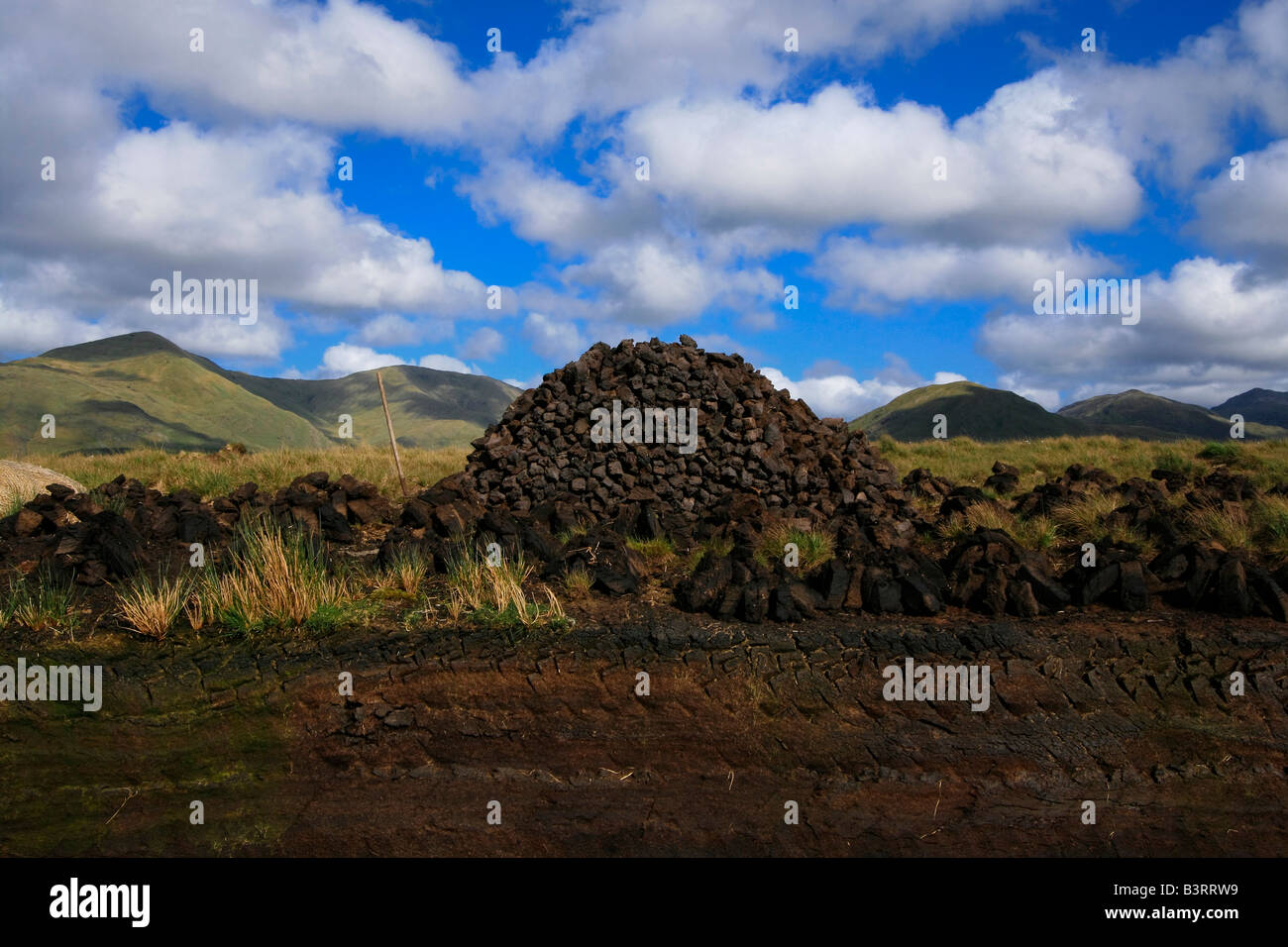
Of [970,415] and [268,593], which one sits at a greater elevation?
[970,415]

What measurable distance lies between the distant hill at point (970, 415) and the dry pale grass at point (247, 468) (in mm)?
103835

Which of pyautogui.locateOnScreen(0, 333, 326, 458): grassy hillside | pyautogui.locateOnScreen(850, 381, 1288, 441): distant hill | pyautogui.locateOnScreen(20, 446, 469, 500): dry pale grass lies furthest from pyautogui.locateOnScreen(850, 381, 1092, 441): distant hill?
pyautogui.locateOnScreen(20, 446, 469, 500): dry pale grass

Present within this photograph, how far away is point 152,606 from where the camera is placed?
6633mm

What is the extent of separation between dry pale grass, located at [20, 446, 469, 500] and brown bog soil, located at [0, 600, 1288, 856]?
8.01m

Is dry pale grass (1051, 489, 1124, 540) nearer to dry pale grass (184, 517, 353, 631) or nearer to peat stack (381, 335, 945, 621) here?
peat stack (381, 335, 945, 621)

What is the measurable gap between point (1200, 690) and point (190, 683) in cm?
797

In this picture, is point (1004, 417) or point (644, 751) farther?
point (1004, 417)

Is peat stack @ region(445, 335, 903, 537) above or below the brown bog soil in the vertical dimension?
above

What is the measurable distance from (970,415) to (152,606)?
453 ft

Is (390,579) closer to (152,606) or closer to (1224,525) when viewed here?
(152,606)

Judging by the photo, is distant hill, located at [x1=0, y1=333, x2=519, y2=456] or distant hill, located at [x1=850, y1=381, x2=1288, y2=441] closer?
distant hill, located at [x1=0, y1=333, x2=519, y2=456]

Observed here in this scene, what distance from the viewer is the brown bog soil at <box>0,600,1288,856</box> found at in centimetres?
562

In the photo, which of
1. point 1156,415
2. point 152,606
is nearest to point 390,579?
point 152,606

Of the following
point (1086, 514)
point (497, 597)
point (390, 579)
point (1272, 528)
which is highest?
point (1086, 514)
